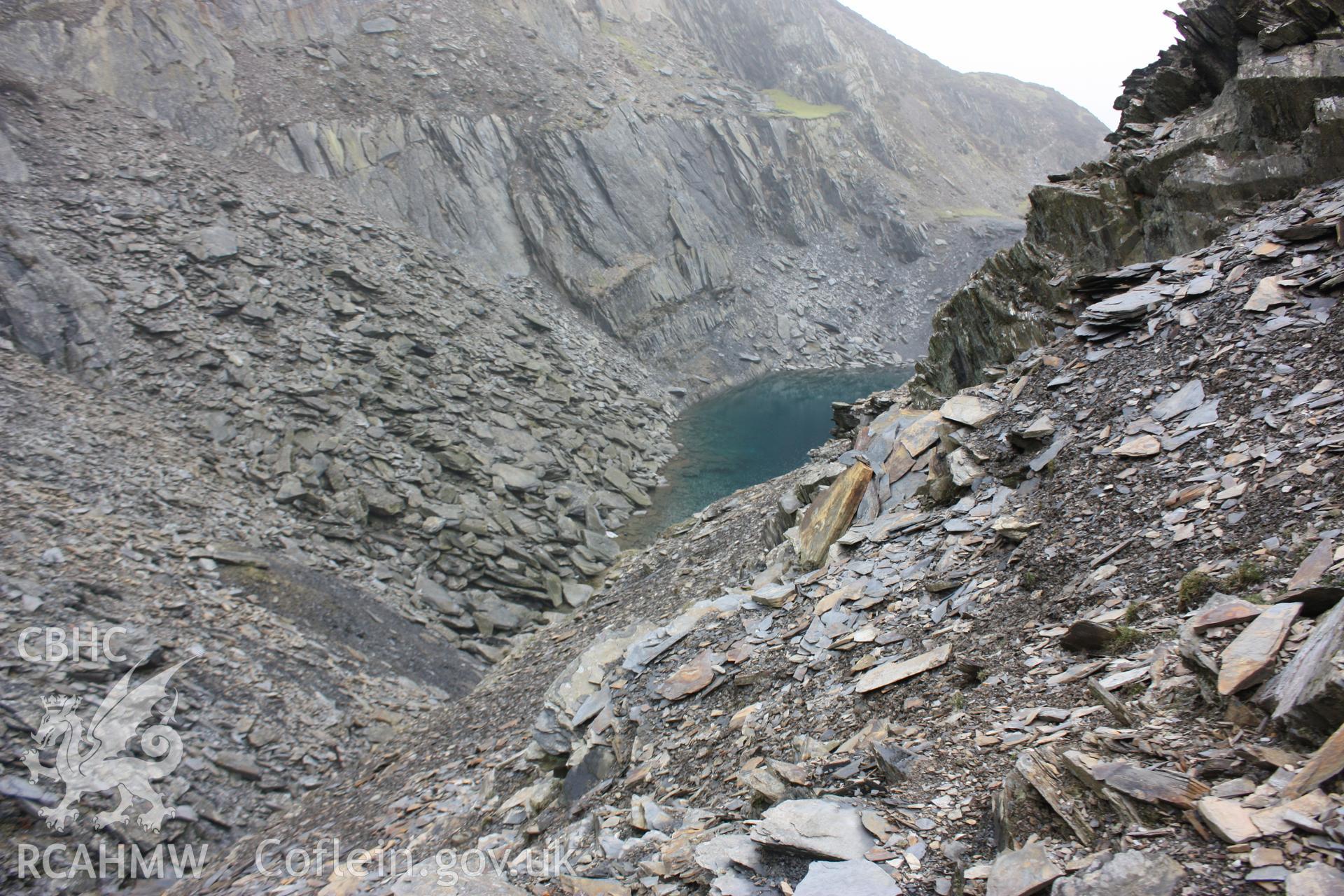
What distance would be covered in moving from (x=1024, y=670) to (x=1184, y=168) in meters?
13.4

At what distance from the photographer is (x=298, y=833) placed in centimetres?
1470

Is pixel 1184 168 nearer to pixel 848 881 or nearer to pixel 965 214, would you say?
pixel 848 881

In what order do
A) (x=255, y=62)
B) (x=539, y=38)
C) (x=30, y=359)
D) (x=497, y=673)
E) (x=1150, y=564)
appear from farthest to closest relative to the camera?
(x=539, y=38) < (x=255, y=62) < (x=30, y=359) < (x=497, y=673) < (x=1150, y=564)

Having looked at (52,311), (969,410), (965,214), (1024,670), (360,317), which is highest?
(965,214)

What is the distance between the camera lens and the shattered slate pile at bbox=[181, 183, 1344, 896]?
486cm

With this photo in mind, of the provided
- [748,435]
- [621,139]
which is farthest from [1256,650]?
[621,139]

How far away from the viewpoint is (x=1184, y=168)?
604 inches

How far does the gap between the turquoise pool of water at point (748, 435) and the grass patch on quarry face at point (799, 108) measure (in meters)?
32.7

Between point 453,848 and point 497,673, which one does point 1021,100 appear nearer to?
point 497,673

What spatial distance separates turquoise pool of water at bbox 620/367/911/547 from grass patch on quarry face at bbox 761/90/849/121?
32680 mm

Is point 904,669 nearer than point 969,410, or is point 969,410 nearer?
point 904,669

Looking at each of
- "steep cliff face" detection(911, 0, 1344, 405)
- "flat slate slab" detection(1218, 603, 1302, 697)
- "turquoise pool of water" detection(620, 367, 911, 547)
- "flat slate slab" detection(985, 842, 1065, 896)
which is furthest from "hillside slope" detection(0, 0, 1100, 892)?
"flat slate slab" detection(1218, 603, 1302, 697)

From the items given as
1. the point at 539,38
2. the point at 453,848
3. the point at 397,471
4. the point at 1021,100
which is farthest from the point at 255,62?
the point at 1021,100

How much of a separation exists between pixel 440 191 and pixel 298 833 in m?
45.1
